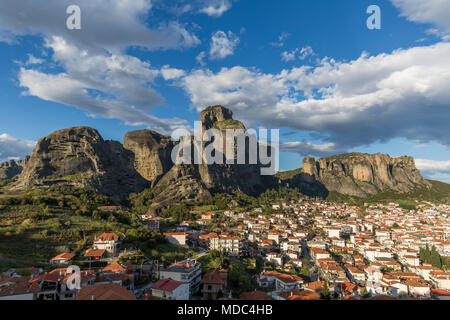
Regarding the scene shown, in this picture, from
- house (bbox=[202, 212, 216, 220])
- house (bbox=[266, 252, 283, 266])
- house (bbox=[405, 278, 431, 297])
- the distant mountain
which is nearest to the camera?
house (bbox=[405, 278, 431, 297])

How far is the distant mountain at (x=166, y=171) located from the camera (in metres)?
88.4

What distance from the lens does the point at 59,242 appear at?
35.1 m

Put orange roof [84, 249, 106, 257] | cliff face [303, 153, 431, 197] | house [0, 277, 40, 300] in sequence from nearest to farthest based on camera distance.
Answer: house [0, 277, 40, 300], orange roof [84, 249, 106, 257], cliff face [303, 153, 431, 197]

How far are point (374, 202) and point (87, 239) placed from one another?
134 meters

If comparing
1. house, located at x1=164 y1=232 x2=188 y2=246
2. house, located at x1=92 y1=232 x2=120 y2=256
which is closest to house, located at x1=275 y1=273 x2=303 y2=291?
house, located at x1=164 y1=232 x2=188 y2=246

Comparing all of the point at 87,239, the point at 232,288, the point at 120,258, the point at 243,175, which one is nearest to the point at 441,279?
the point at 232,288

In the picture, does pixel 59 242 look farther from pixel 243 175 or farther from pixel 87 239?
pixel 243 175

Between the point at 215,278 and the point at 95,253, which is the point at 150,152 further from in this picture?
the point at 215,278

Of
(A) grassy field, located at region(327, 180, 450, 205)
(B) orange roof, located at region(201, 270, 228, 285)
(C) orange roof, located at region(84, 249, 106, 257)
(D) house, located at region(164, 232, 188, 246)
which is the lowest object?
(B) orange roof, located at region(201, 270, 228, 285)

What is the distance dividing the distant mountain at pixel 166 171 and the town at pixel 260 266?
31.8 m

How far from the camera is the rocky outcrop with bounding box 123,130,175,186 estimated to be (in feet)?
403

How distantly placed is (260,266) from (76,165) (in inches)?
2863

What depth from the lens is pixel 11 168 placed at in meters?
140

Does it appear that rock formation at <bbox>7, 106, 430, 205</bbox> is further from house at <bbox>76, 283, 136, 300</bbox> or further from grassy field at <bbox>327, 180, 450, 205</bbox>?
house at <bbox>76, 283, 136, 300</bbox>
